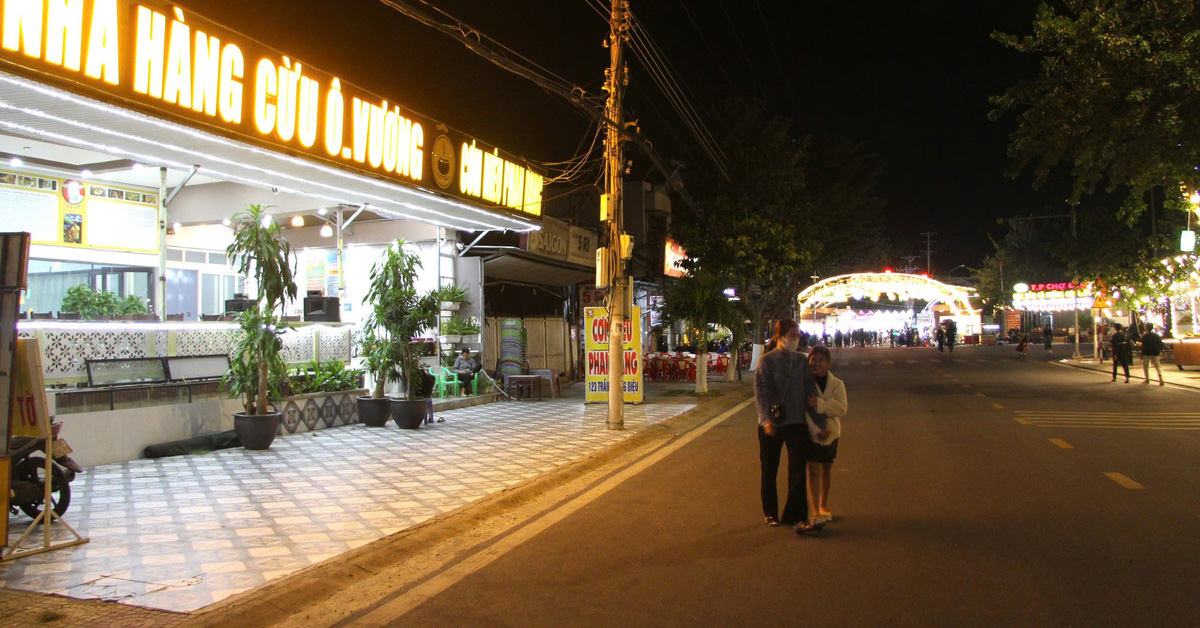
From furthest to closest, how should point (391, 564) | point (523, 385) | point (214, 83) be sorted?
point (523, 385) < point (214, 83) < point (391, 564)

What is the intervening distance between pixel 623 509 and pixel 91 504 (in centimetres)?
523

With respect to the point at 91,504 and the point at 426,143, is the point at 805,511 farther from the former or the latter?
the point at 426,143

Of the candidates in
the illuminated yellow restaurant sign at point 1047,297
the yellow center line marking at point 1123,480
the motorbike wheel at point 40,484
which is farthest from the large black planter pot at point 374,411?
the illuminated yellow restaurant sign at point 1047,297

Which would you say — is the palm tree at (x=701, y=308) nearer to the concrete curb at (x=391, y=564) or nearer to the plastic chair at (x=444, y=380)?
the plastic chair at (x=444, y=380)

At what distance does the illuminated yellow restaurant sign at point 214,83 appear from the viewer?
26.7 ft

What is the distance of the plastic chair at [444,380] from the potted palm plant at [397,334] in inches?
144

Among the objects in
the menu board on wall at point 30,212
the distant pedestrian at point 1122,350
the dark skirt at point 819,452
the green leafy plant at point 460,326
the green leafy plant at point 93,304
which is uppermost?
the menu board on wall at point 30,212

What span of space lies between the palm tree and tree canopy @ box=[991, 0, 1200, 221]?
7.42m

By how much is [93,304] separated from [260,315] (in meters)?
4.48

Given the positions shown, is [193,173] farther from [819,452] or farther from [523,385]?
[819,452]

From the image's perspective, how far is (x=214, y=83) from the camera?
32.3 ft

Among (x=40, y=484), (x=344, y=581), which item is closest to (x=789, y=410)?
(x=344, y=581)

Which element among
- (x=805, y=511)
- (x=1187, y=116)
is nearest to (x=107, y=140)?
(x=805, y=511)

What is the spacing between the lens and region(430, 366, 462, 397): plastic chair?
60.7ft
